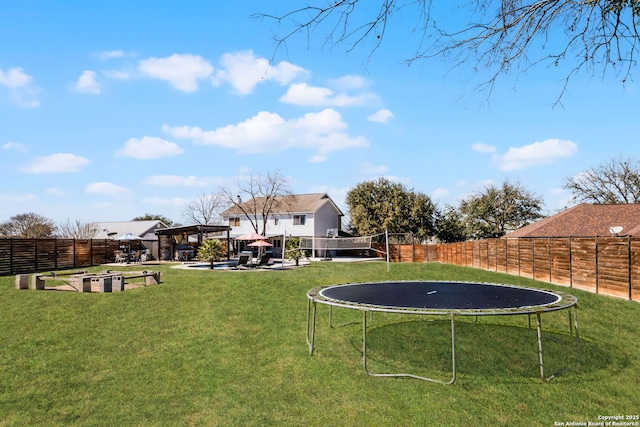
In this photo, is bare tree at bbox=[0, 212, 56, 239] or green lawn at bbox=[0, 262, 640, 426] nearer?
green lawn at bbox=[0, 262, 640, 426]

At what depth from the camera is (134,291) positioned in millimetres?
13000

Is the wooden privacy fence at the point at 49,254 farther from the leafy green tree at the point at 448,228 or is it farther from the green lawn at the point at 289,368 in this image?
the leafy green tree at the point at 448,228

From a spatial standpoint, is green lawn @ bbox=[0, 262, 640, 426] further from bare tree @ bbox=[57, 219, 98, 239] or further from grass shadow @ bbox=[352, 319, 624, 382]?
bare tree @ bbox=[57, 219, 98, 239]

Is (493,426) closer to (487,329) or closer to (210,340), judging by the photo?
(487,329)

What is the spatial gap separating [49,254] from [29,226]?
34.0 metres

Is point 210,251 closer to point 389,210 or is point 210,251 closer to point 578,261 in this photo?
point 578,261

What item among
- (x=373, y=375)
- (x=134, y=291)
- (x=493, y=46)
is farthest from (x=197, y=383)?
(x=134, y=291)

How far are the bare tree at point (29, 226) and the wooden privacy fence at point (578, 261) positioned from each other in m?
49.4

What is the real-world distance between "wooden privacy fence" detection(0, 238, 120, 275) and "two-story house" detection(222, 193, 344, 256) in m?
15.8

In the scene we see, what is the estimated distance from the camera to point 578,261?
523 inches

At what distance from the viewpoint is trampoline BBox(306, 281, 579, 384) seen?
5.40m

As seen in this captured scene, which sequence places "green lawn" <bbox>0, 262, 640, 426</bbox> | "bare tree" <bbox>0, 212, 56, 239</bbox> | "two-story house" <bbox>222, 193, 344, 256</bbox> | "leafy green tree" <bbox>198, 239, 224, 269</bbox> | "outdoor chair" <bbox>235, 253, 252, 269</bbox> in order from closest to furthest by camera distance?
"green lawn" <bbox>0, 262, 640, 426</bbox> → "leafy green tree" <bbox>198, 239, 224, 269</bbox> → "outdoor chair" <bbox>235, 253, 252, 269</bbox> → "two-story house" <bbox>222, 193, 344, 256</bbox> → "bare tree" <bbox>0, 212, 56, 239</bbox>

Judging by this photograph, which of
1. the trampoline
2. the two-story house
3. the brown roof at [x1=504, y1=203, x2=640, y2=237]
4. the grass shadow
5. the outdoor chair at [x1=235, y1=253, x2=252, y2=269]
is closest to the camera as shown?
the trampoline

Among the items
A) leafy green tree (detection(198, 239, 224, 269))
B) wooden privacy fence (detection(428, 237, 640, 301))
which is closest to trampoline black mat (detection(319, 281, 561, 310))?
wooden privacy fence (detection(428, 237, 640, 301))
